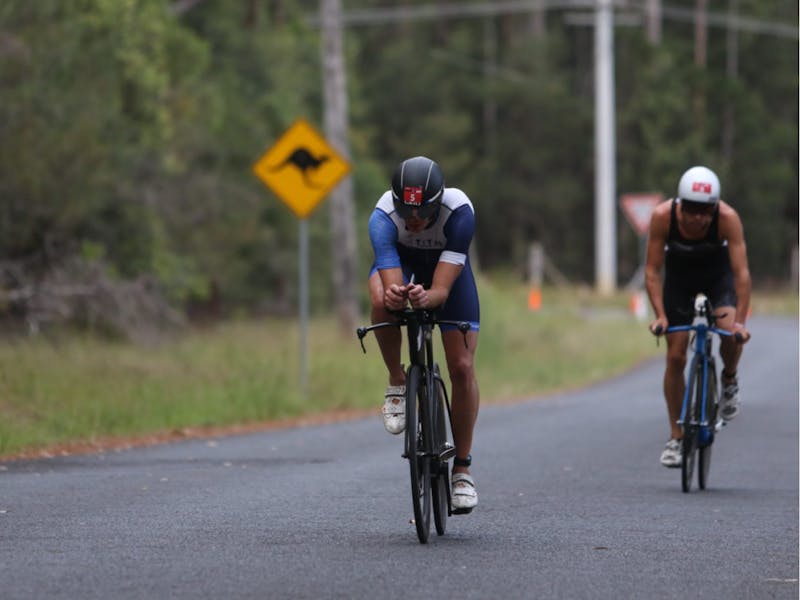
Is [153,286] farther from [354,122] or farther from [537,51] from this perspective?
[537,51]

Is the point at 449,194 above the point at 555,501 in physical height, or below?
above

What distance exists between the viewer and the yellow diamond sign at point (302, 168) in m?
19.7

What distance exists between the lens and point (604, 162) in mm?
47688

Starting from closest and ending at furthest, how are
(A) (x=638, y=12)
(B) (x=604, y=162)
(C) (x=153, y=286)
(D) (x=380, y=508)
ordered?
(D) (x=380, y=508) < (C) (x=153, y=286) < (B) (x=604, y=162) < (A) (x=638, y=12)

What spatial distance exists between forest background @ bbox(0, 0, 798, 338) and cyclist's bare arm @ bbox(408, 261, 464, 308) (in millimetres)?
14135

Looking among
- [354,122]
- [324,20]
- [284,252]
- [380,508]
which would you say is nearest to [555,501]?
[380,508]

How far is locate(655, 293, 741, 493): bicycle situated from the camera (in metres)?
12.0

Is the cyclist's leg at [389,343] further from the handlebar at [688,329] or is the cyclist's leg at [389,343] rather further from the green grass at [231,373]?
the green grass at [231,373]

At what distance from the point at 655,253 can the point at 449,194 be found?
10.9ft

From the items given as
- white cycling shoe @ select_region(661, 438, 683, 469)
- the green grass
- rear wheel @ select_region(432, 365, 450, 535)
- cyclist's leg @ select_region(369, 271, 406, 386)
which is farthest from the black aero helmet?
the green grass

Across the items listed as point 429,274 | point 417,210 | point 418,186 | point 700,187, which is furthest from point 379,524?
point 700,187

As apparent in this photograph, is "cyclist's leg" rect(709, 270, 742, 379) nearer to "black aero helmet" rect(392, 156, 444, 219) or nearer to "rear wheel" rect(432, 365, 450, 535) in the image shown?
"rear wheel" rect(432, 365, 450, 535)

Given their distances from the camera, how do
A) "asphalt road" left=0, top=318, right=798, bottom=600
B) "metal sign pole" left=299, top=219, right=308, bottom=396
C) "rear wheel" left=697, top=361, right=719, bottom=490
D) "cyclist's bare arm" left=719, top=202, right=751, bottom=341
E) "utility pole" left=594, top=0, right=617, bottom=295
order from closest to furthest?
"asphalt road" left=0, top=318, right=798, bottom=600
"cyclist's bare arm" left=719, top=202, right=751, bottom=341
"rear wheel" left=697, top=361, right=719, bottom=490
"metal sign pole" left=299, top=219, right=308, bottom=396
"utility pole" left=594, top=0, right=617, bottom=295

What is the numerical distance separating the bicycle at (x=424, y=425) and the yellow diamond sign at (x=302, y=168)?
1073 cm
